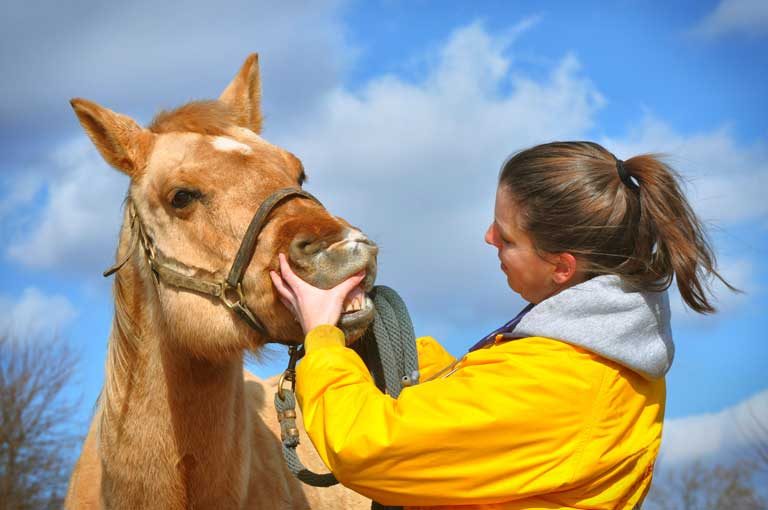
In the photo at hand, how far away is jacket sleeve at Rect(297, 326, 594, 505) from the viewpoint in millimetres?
2197

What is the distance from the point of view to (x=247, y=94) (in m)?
4.38

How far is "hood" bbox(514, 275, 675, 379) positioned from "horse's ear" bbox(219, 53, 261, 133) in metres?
2.38

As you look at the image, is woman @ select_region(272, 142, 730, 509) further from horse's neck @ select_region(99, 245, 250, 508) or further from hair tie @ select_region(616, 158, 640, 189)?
horse's neck @ select_region(99, 245, 250, 508)

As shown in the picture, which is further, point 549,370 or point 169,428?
point 169,428

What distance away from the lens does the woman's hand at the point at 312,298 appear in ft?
8.44

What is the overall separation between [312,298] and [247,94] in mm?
2104

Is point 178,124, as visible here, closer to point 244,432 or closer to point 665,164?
point 244,432

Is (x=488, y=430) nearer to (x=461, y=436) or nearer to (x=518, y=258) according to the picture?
(x=461, y=436)

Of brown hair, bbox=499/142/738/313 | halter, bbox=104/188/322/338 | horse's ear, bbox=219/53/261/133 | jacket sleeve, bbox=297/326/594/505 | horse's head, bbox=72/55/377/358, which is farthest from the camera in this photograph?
horse's ear, bbox=219/53/261/133

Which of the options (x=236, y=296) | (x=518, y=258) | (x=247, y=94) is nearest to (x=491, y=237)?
(x=518, y=258)

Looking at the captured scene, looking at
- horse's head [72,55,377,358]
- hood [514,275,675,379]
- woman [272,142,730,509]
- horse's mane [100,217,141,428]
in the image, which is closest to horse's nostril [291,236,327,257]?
horse's head [72,55,377,358]

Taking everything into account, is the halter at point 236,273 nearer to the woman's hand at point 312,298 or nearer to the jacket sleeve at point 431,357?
the woman's hand at point 312,298

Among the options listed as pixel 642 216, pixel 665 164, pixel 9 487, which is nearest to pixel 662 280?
pixel 642 216

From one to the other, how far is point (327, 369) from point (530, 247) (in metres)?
0.80
